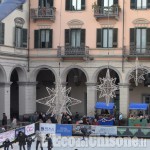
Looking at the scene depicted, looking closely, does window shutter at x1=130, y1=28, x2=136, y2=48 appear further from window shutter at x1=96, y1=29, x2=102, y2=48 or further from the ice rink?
the ice rink

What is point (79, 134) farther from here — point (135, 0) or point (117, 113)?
point (135, 0)

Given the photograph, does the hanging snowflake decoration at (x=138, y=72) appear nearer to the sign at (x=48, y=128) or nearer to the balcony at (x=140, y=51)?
the balcony at (x=140, y=51)

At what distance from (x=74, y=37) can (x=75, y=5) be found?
325cm

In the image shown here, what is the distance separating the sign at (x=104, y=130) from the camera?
35.7 metres

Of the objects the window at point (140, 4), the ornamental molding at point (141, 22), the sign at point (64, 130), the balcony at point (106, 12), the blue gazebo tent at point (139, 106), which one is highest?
the window at point (140, 4)

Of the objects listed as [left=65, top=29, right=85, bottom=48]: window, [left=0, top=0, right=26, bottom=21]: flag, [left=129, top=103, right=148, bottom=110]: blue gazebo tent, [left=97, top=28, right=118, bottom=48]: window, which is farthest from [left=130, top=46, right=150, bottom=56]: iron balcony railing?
[left=0, top=0, right=26, bottom=21]: flag

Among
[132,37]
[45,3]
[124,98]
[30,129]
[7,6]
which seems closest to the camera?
[7,6]

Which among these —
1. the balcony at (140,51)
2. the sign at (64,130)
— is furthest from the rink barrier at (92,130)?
the balcony at (140,51)

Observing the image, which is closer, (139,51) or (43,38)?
(139,51)

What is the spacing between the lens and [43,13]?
45875 mm

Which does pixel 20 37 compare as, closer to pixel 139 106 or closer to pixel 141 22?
pixel 141 22

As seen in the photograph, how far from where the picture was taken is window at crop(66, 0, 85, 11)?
45888 mm

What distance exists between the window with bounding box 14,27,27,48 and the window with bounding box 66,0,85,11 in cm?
505

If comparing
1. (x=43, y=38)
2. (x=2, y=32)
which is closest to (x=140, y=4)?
(x=43, y=38)
